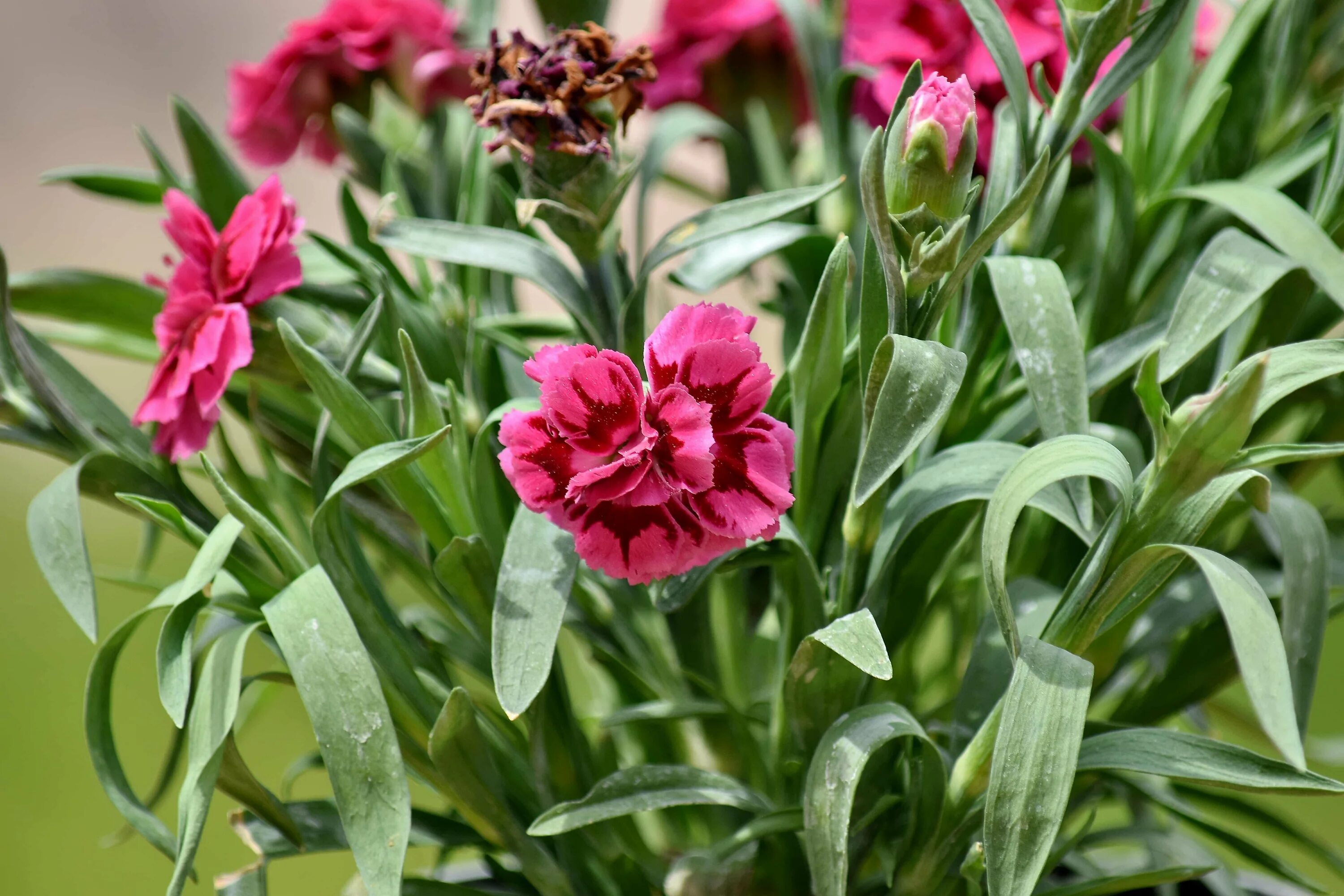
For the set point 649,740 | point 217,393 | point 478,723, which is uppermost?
point 217,393

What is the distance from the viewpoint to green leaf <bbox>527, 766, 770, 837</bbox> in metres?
0.33

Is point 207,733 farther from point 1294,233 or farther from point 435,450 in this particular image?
point 1294,233

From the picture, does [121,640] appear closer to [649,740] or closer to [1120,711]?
[649,740]

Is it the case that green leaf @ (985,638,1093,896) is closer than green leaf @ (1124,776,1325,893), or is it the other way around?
green leaf @ (985,638,1093,896)

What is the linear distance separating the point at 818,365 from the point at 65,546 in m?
0.25

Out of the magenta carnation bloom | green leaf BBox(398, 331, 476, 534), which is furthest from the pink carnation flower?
green leaf BBox(398, 331, 476, 534)

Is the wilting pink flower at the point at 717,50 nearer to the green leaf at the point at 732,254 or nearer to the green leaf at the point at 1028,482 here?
the green leaf at the point at 732,254

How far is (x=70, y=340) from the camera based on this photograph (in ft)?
1.53

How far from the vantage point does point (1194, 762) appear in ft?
0.99

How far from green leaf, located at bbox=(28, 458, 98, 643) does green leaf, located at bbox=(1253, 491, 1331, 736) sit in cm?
37

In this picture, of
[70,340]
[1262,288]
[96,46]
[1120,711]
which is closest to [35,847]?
[70,340]

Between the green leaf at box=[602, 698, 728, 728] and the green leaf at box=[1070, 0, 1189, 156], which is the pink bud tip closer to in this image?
the green leaf at box=[1070, 0, 1189, 156]

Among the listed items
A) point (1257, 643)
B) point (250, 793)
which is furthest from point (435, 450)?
point (1257, 643)

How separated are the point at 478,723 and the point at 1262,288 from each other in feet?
0.91
